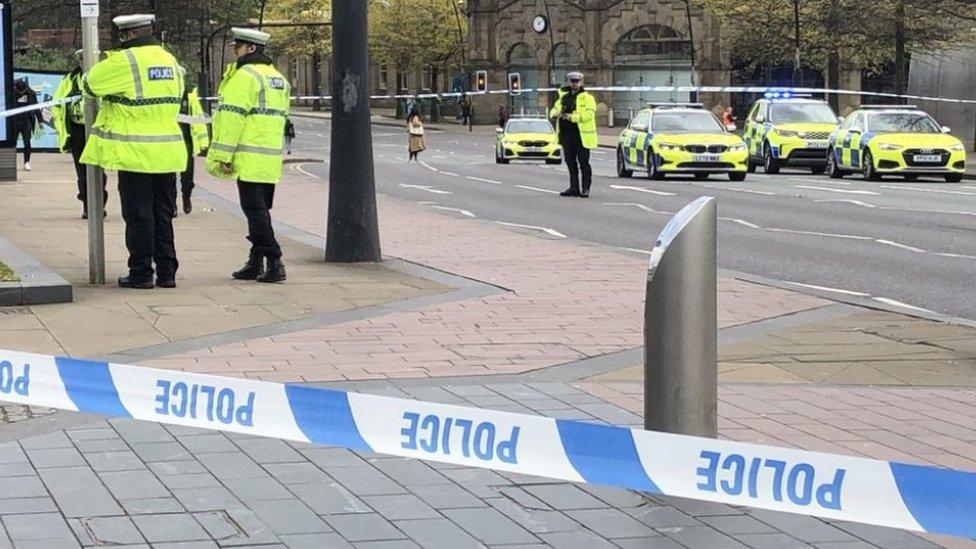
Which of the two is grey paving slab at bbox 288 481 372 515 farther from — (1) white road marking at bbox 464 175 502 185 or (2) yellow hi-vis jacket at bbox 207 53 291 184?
(1) white road marking at bbox 464 175 502 185

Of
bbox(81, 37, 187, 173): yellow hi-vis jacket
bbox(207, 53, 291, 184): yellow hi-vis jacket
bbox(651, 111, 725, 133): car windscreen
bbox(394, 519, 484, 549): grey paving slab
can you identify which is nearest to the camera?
bbox(394, 519, 484, 549): grey paving slab

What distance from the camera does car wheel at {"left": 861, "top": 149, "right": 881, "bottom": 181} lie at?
105 feet

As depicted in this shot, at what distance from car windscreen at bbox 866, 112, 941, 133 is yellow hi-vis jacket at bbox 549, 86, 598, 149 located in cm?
1032

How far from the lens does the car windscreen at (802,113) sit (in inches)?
1437

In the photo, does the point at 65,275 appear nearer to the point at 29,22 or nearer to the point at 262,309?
the point at 262,309

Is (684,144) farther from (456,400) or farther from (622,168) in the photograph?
(456,400)

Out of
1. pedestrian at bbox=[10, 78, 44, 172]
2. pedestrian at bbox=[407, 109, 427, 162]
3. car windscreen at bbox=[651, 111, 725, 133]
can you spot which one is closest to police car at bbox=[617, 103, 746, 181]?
car windscreen at bbox=[651, 111, 725, 133]

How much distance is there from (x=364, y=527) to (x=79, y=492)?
43.8 inches

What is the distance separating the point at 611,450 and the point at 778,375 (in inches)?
177

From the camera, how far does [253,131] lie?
11789 millimetres

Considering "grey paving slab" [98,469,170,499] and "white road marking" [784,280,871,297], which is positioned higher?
"grey paving slab" [98,469,170,499]

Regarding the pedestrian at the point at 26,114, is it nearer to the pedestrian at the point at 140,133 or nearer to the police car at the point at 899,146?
the police car at the point at 899,146

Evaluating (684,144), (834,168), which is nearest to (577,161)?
(684,144)

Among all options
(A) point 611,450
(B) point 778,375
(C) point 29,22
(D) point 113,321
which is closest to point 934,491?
(A) point 611,450
